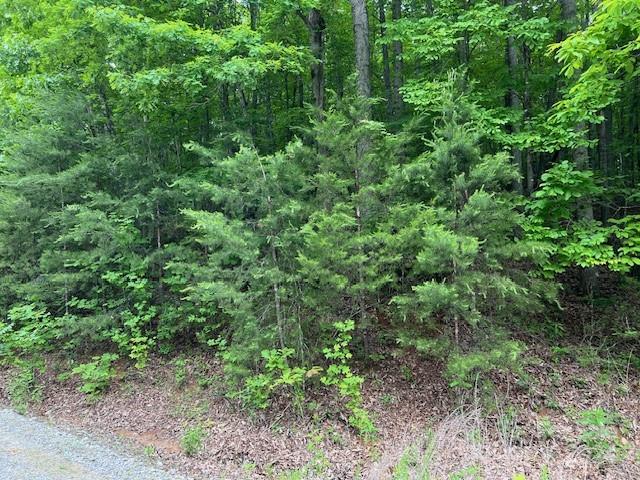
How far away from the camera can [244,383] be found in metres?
5.87

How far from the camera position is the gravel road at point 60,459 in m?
4.51

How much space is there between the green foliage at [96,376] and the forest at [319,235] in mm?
43

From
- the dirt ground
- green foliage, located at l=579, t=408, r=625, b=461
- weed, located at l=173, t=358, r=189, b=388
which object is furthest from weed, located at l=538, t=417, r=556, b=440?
weed, located at l=173, t=358, r=189, b=388

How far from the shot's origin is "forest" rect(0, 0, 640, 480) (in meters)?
5.05

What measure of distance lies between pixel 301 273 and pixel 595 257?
4042 mm

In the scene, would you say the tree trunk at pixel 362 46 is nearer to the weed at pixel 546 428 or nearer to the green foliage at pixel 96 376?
the weed at pixel 546 428

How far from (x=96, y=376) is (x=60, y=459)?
1.95 metres

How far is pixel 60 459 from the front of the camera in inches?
193

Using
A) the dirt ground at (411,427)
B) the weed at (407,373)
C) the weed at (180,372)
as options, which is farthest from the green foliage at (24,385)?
the weed at (407,373)

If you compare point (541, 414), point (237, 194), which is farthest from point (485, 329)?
point (237, 194)

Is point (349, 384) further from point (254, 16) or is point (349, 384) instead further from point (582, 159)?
point (254, 16)

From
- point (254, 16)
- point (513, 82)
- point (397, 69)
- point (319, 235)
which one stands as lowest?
point (319, 235)

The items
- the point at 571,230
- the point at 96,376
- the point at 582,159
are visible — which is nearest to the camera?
the point at 571,230

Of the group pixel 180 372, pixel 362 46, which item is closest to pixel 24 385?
pixel 180 372
